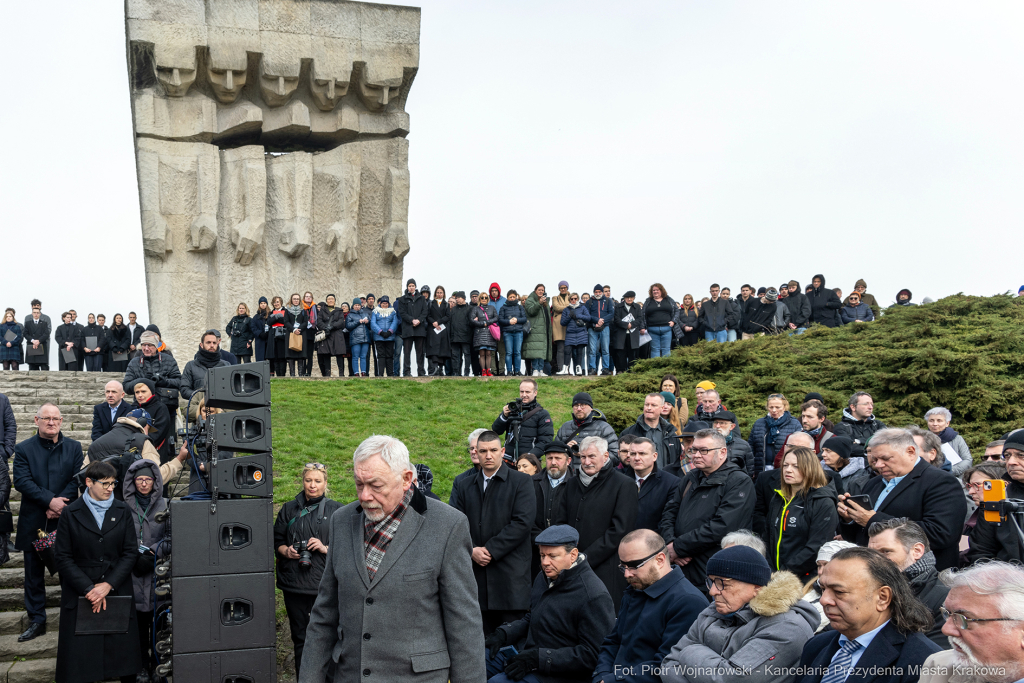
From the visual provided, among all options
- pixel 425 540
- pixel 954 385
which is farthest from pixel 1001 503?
pixel 954 385

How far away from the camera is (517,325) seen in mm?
15719

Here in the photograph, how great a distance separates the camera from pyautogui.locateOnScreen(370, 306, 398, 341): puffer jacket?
1591cm

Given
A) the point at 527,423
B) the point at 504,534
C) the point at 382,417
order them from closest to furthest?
the point at 504,534 < the point at 527,423 < the point at 382,417

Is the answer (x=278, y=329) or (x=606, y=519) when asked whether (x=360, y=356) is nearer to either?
(x=278, y=329)

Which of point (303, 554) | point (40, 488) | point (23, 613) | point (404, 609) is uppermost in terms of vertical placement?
point (404, 609)

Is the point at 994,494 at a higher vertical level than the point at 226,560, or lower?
higher

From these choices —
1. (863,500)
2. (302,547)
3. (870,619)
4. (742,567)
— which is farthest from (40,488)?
(870,619)

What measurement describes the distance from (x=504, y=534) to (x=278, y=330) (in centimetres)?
1056

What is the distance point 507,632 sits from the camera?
5465mm

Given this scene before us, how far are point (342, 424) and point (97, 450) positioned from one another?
5100 millimetres

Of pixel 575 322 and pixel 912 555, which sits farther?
pixel 575 322

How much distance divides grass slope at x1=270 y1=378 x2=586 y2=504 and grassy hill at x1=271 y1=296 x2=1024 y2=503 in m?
0.02

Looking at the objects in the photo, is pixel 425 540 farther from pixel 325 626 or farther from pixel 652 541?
pixel 652 541

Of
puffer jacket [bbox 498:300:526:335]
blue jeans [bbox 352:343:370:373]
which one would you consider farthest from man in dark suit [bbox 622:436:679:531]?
blue jeans [bbox 352:343:370:373]
